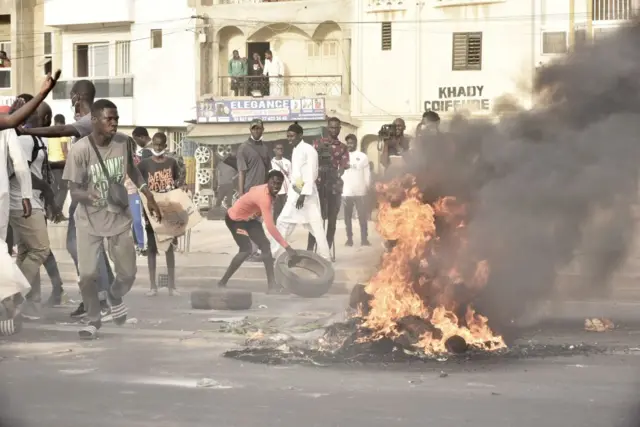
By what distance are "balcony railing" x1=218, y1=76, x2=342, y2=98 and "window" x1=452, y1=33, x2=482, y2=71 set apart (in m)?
3.77

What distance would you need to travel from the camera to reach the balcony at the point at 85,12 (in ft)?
123

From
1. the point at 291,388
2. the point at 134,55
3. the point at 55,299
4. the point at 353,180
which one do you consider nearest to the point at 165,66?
the point at 134,55

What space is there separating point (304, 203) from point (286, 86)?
72.8 ft

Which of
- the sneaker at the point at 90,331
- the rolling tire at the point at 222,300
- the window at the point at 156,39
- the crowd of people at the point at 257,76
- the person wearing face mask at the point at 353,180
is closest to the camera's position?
the sneaker at the point at 90,331

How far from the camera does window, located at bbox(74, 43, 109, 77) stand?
3878cm

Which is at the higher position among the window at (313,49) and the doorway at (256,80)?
the window at (313,49)

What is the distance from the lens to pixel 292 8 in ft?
115

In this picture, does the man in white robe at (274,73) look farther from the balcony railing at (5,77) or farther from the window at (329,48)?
the balcony railing at (5,77)

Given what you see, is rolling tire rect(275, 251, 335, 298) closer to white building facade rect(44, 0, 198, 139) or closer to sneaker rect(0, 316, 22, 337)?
sneaker rect(0, 316, 22, 337)

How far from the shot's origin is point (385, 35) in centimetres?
3369

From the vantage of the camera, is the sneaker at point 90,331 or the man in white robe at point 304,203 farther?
the man in white robe at point 304,203

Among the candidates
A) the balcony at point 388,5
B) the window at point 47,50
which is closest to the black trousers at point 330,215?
the balcony at point 388,5

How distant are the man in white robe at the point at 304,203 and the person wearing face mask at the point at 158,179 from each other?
6.12 ft

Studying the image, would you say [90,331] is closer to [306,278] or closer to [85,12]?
[306,278]
